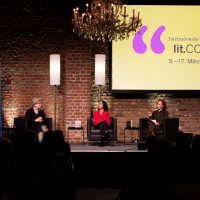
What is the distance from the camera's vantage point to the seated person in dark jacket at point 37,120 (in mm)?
8789

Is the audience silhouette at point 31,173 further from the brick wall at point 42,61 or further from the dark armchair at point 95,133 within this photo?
the brick wall at point 42,61

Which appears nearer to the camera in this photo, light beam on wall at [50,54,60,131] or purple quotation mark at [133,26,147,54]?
light beam on wall at [50,54,60,131]

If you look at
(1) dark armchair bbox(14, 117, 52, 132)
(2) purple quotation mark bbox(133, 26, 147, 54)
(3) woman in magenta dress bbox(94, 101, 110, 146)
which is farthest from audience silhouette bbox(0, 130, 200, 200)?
(2) purple quotation mark bbox(133, 26, 147, 54)

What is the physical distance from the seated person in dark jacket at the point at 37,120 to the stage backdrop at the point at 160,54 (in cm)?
189

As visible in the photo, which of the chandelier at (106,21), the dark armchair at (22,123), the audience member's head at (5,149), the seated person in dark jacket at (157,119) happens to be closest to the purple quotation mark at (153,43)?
the seated person in dark jacket at (157,119)

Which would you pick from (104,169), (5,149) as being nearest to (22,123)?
(104,169)

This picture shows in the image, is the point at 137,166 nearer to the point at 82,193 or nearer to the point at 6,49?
the point at 82,193

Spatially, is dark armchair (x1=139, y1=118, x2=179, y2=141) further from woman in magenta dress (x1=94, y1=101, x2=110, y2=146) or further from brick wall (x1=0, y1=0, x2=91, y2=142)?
brick wall (x1=0, y1=0, x2=91, y2=142)

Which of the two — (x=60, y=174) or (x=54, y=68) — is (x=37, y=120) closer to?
(x=54, y=68)

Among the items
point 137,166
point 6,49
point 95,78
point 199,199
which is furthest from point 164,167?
point 6,49

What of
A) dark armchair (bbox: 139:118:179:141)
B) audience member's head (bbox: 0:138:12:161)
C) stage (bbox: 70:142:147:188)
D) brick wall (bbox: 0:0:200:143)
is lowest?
stage (bbox: 70:142:147:188)

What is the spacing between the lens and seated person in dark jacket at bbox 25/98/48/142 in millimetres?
8789

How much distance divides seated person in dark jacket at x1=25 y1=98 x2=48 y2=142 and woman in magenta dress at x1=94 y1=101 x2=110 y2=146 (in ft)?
3.88

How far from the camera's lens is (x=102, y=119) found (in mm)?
8922
